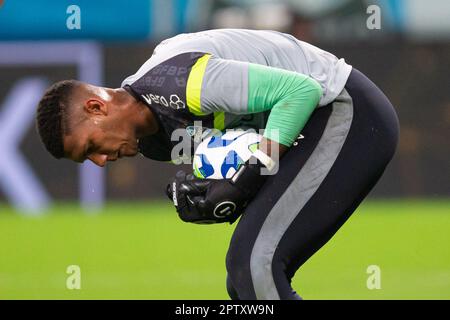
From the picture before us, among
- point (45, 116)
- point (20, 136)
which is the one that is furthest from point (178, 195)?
point (20, 136)

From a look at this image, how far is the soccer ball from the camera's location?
14.6 ft

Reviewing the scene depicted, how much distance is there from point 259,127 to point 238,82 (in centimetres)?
39

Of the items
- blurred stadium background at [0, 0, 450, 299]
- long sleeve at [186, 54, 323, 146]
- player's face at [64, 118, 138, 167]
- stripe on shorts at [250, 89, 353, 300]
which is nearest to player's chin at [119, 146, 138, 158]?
player's face at [64, 118, 138, 167]

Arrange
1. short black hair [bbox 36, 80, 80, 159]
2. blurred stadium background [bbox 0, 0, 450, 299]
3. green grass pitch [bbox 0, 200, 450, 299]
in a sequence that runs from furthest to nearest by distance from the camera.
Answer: blurred stadium background [bbox 0, 0, 450, 299] < green grass pitch [bbox 0, 200, 450, 299] < short black hair [bbox 36, 80, 80, 159]

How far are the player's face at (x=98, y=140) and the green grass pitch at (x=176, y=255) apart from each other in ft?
8.43

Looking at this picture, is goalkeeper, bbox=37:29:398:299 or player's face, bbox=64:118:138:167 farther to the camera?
player's face, bbox=64:118:138:167

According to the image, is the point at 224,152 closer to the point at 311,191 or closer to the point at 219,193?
the point at 219,193

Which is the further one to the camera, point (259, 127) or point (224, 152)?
point (259, 127)

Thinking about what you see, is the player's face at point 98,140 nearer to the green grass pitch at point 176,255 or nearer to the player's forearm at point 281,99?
the player's forearm at point 281,99

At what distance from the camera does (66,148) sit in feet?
14.7

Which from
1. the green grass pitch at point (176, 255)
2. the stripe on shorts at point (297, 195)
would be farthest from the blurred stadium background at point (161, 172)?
the stripe on shorts at point (297, 195)

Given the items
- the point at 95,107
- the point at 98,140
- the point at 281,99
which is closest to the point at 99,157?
the point at 98,140

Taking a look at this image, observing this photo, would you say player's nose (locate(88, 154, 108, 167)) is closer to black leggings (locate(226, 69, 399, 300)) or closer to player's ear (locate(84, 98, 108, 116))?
player's ear (locate(84, 98, 108, 116))

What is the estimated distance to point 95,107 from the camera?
4473 millimetres
